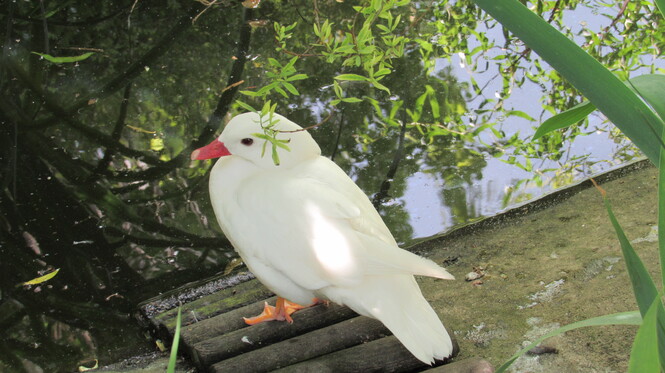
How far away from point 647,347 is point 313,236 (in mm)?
1220

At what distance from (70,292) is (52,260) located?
0.20 m

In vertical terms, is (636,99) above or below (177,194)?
below

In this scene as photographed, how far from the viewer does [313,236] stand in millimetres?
1948

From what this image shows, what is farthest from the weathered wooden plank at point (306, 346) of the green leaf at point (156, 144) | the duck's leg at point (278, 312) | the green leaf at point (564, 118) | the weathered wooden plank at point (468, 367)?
the green leaf at point (156, 144)

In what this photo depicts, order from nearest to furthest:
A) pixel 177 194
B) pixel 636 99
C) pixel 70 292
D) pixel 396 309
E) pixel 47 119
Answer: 1. pixel 636 99
2. pixel 396 309
3. pixel 70 292
4. pixel 177 194
5. pixel 47 119

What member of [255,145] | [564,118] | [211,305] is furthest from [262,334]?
[564,118]

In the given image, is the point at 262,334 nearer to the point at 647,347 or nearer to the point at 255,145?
the point at 255,145

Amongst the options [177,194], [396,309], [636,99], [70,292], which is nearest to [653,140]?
[636,99]

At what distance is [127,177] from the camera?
3.36m

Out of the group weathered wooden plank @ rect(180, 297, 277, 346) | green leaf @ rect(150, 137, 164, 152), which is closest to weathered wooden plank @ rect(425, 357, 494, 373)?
weathered wooden plank @ rect(180, 297, 277, 346)

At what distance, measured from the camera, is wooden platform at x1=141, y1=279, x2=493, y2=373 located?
6.66 feet

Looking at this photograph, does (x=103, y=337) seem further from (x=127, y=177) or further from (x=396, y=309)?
(x=396, y=309)

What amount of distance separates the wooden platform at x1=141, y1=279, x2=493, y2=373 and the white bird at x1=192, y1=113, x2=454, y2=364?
16cm

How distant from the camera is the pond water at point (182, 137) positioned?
2.83 meters
